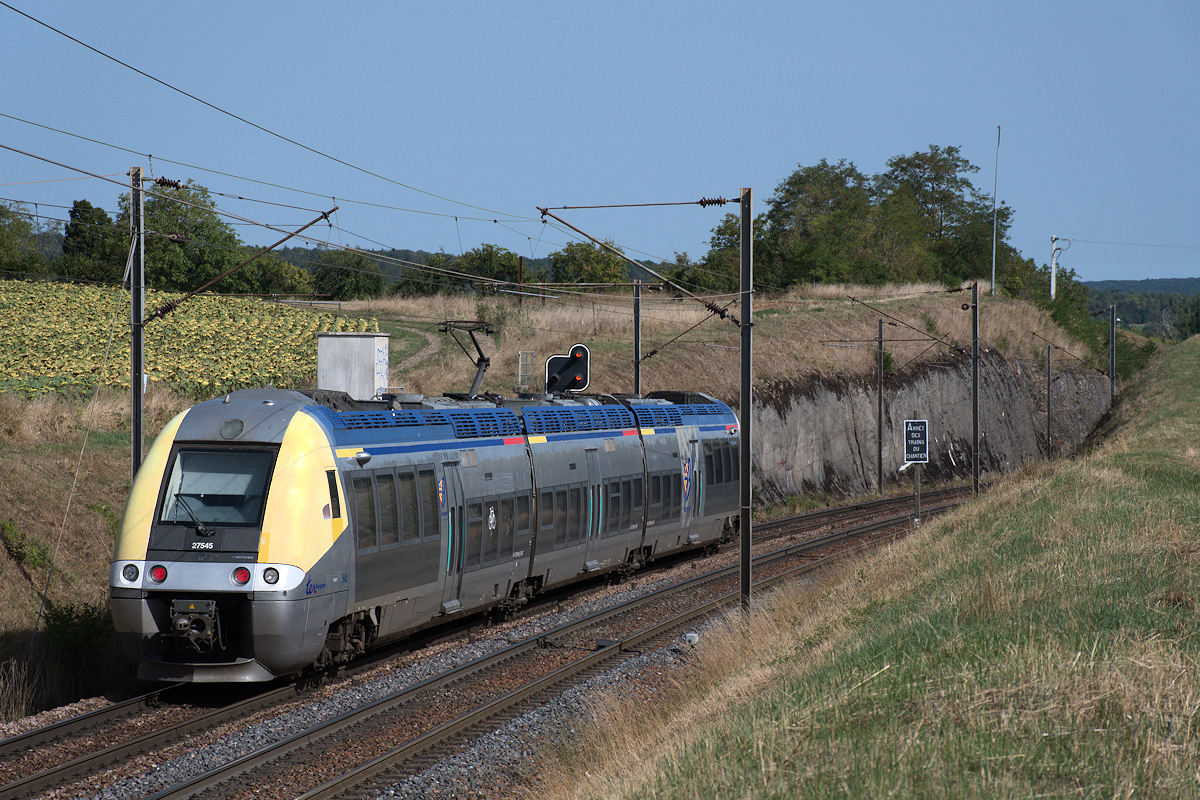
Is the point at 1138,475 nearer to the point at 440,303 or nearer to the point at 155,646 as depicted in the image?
the point at 155,646

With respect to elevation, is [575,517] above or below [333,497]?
below

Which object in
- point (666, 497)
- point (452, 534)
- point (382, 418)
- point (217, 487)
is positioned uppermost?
point (382, 418)

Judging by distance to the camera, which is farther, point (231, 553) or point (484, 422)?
point (484, 422)

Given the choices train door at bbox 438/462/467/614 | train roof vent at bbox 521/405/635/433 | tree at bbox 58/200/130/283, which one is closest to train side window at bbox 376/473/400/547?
train door at bbox 438/462/467/614

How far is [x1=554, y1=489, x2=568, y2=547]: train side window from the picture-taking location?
1938cm

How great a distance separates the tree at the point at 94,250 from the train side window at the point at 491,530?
58.5 meters

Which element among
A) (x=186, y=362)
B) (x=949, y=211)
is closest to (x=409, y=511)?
(x=186, y=362)

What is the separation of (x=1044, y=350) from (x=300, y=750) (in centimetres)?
7562

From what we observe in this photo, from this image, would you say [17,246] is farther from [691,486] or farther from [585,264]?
[691,486]

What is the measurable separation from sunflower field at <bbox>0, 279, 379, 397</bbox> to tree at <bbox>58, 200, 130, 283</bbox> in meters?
19.0

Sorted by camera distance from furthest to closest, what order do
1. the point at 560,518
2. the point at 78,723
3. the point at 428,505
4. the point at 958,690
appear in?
the point at 560,518
the point at 428,505
the point at 78,723
the point at 958,690

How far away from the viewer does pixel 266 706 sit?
42.1ft

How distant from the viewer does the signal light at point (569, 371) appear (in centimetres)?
3469

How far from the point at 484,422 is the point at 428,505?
238 centimetres
